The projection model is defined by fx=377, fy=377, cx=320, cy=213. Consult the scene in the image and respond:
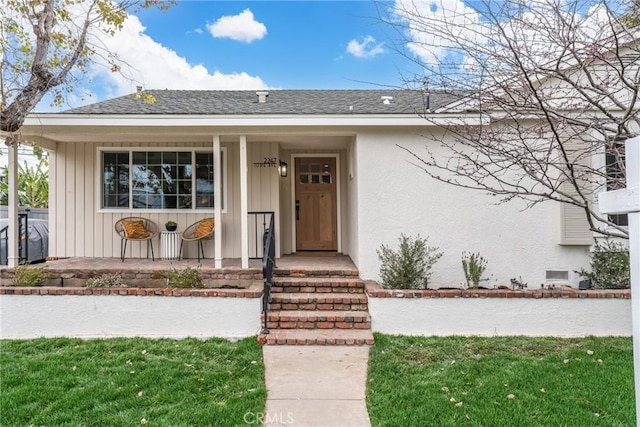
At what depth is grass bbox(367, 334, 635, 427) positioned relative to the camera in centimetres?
300

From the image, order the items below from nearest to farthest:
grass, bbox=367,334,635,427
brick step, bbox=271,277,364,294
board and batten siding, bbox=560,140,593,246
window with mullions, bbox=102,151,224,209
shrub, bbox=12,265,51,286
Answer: grass, bbox=367,334,635,427, shrub, bbox=12,265,51,286, brick step, bbox=271,277,364,294, board and batten siding, bbox=560,140,593,246, window with mullions, bbox=102,151,224,209

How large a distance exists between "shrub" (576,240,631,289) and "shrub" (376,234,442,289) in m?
2.30

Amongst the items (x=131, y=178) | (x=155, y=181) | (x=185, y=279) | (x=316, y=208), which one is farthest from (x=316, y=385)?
(x=131, y=178)

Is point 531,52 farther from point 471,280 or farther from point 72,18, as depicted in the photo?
point 72,18

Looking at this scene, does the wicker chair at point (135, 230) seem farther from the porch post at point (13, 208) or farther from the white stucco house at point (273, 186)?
the porch post at point (13, 208)

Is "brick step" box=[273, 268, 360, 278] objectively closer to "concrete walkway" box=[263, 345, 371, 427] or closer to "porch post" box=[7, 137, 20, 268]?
"concrete walkway" box=[263, 345, 371, 427]

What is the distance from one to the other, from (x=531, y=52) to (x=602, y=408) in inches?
117

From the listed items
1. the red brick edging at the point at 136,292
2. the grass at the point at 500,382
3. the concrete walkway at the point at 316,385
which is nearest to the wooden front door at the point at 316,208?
the red brick edging at the point at 136,292

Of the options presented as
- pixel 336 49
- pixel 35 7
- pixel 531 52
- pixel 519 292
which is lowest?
pixel 519 292

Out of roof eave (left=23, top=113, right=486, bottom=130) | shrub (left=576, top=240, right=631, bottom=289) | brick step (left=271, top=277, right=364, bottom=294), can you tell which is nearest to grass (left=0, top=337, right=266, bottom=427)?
brick step (left=271, top=277, right=364, bottom=294)

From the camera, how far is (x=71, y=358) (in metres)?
4.22

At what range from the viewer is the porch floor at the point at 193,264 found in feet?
20.1

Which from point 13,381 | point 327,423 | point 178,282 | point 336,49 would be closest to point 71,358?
point 13,381

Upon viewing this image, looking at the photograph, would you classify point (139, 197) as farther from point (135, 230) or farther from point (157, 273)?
point (157, 273)
